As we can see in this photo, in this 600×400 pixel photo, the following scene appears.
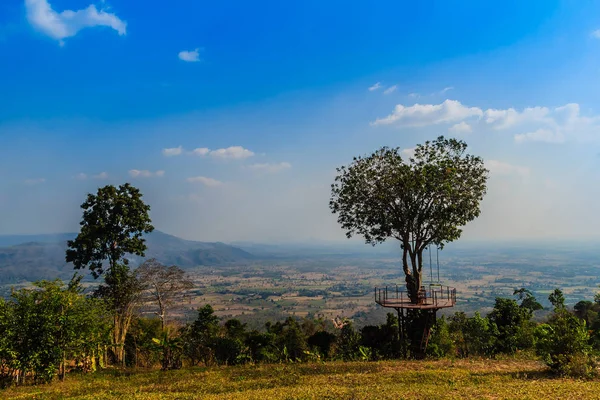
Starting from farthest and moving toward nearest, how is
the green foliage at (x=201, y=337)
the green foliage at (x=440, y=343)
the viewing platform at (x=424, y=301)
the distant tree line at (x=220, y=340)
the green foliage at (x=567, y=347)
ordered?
the green foliage at (x=201, y=337), the green foliage at (x=440, y=343), the viewing platform at (x=424, y=301), the distant tree line at (x=220, y=340), the green foliage at (x=567, y=347)

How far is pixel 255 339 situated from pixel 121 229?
9640 millimetres

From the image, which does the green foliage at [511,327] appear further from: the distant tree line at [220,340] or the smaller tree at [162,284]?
the smaller tree at [162,284]

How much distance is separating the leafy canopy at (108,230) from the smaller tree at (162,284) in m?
1.32

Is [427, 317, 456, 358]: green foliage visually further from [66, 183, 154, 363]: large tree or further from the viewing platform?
[66, 183, 154, 363]: large tree

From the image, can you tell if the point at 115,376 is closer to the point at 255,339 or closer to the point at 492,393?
the point at 255,339

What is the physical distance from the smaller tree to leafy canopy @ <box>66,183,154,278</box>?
132 cm

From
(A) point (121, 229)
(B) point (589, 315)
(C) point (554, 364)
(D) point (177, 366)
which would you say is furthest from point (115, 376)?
(B) point (589, 315)

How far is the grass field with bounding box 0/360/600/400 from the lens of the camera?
1062cm

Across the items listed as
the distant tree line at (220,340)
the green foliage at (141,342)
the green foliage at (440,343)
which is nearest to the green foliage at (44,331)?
the distant tree line at (220,340)

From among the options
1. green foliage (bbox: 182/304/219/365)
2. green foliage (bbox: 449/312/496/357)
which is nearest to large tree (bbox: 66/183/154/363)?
green foliage (bbox: 182/304/219/365)

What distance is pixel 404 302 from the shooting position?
1923cm

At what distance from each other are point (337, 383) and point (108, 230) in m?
16.0

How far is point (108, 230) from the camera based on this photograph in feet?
74.5

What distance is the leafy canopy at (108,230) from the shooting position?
22406 millimetres
